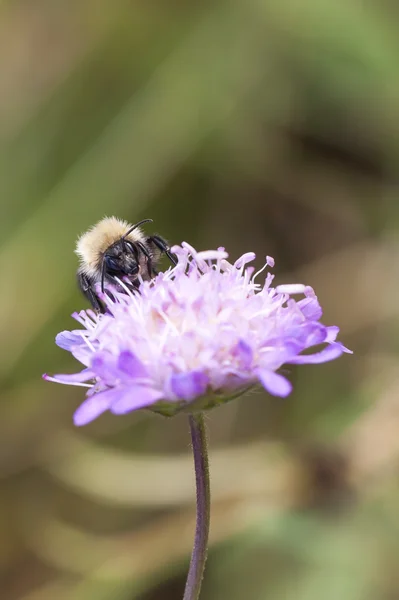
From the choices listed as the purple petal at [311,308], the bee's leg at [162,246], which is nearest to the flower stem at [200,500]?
the purple petal at [311,308]

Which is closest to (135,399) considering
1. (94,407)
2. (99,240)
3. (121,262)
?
(94,407)

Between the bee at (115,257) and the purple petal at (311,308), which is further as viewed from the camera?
the bee at (115,257)

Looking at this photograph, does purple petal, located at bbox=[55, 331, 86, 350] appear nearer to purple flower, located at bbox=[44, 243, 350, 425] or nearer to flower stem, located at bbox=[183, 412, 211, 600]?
purple flower, located at bbox=[44, 243, 350, 425]

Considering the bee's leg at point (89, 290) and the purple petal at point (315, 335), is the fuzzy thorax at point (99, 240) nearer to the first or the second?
the bee's leg at point (89, 290)

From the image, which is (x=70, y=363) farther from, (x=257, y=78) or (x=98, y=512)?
(x=257, y=78)

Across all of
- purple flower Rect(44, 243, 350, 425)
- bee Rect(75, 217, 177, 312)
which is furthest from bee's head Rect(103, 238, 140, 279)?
purple flower Rect(44, 243, 350, 425)
